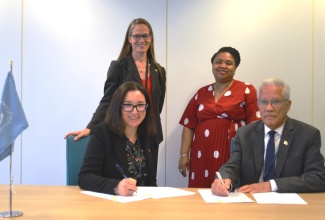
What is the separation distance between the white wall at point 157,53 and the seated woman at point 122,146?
1.43 m

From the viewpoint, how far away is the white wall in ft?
11.8

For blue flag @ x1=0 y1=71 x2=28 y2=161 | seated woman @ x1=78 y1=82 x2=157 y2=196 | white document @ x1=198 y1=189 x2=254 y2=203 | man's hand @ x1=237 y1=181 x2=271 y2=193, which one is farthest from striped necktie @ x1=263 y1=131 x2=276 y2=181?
blue flag @ x1=0 y1=71 x2=28 y2=161

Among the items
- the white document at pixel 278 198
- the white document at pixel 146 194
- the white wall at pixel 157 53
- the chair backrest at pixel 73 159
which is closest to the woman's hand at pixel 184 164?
the white wall at pixel 157 53

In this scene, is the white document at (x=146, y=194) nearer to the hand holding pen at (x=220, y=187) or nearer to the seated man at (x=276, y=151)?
the hand holding pen at (x=220, y=187)

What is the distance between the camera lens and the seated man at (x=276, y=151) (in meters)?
2.12

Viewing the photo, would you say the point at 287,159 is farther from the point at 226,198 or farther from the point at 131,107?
the point at 131,107

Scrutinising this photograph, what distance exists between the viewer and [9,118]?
1.62 metres

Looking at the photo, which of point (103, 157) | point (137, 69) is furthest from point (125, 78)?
point (103, 157)

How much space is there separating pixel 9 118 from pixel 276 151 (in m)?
1.47

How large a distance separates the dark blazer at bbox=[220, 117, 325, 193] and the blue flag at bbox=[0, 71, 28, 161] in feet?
3.72

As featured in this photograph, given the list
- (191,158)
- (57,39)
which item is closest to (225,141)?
(191,158)

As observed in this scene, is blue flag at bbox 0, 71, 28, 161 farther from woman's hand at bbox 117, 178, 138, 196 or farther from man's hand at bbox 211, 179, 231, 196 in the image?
man's hand at bbox 211, 179, 231, 196

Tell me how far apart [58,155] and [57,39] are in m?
1.15

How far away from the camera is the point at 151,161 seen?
233 cm
